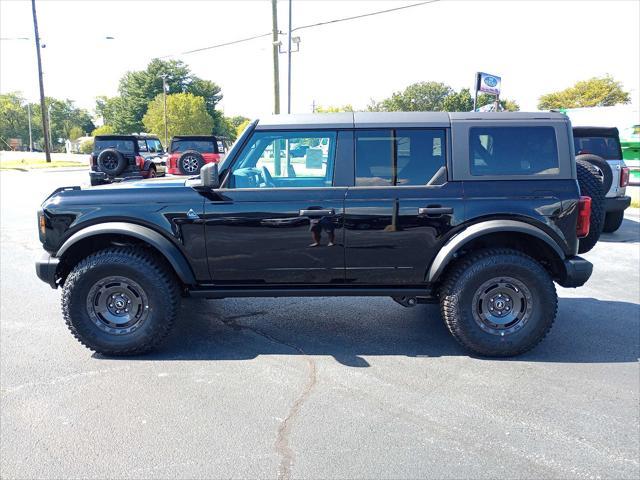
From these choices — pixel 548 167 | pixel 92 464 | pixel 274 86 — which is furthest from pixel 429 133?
pixel 274 86

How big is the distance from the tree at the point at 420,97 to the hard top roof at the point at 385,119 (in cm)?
7612

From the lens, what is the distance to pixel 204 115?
216 feet

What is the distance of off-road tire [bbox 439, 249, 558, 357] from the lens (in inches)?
156

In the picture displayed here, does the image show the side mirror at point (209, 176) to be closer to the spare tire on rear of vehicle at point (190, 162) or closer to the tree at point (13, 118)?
the spare tire on rear of vehicle at point (190, 162)

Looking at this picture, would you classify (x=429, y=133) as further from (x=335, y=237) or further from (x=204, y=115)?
(x=204, y=115)

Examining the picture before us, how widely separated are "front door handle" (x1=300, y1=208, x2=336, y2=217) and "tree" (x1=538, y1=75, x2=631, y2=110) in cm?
5112

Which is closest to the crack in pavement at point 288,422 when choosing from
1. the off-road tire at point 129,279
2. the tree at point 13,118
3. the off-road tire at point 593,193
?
the off-road tire at point 129,279

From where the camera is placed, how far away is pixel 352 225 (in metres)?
3.94

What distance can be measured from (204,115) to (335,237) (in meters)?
65.8

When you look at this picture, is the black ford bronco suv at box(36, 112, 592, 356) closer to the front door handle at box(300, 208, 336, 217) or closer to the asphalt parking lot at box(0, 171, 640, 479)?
the front door handle at box(300, 208, 336, 217)

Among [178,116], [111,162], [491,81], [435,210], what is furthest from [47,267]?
[178,116]

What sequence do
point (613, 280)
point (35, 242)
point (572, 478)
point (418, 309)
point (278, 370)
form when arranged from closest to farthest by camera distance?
point (572, 478) → point (278, 370) → point (418, 309) → point (613, 280) → point (35, 242)

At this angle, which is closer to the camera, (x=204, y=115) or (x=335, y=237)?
(x=335, y=237)

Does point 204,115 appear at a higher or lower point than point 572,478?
higher
